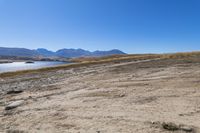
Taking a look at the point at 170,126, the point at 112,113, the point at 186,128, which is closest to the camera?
the point at 186,128

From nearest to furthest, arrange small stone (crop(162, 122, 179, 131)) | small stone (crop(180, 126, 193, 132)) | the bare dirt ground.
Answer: small stone (crop(180, 126, 193, 132)) < small stone (crop(162, 122, 179, 131)) < the bare dirt ground

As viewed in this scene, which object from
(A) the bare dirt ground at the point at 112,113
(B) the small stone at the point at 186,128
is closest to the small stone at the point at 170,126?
(A) the bare dirt ground at the point at 112,113

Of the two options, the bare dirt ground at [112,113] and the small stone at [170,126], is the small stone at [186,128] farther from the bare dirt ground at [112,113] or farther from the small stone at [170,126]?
the small stone at [170,126]

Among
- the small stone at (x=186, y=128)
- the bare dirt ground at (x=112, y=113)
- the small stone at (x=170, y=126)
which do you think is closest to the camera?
the small stone at (x=186, y=128)

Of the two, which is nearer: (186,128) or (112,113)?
(186,128)

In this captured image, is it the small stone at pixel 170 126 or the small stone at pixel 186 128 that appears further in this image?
the small stone at pixel 170 126

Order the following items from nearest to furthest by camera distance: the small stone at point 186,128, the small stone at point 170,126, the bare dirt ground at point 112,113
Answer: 1. the small stone at point 186,128
2. the small stone at point 170,126
3. the bare dirt ground at point 112,113

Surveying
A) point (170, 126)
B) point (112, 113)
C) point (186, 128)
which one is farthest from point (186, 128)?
point (112, 113)

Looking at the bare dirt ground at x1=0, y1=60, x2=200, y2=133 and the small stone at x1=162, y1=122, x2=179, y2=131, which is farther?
the bare dirt ground at x1=0, y1=60, x2=200, y2=133

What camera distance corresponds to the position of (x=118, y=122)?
33.9ft

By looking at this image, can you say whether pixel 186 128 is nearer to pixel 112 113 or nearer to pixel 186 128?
pixel 186 128

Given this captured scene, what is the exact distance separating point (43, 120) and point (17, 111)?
302 centimetres

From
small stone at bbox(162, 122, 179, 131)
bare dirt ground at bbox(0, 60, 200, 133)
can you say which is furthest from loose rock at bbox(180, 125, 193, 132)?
small stone at bbox(162, 122, 179, 131)

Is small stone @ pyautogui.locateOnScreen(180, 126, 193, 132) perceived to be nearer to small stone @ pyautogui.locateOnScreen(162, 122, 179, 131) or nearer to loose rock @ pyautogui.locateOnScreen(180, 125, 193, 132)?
loose rock @ pyautogui.locateOnScreen(180, 125, 193, 132)
